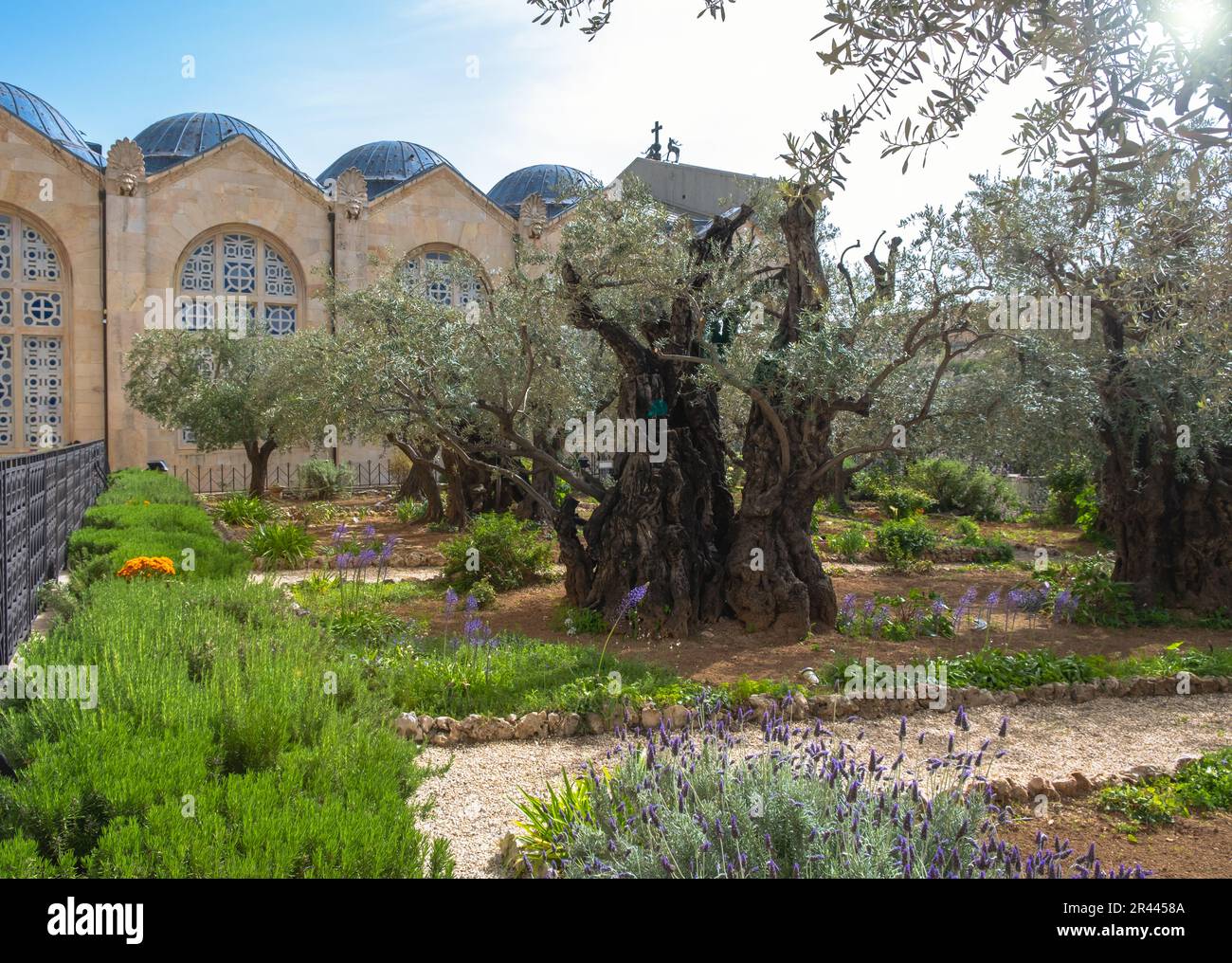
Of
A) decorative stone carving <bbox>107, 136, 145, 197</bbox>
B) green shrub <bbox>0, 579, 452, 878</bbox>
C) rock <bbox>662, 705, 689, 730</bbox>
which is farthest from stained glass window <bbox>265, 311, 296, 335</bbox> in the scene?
rock <bbox>662, 705, 689, 730</bbox>

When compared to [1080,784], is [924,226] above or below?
above

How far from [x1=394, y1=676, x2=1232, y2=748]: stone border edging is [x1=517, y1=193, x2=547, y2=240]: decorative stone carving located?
81.7 ft

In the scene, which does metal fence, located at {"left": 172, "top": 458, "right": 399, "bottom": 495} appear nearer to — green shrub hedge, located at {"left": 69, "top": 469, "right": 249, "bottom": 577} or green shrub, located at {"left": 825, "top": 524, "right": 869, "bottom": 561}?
green shrub hedge, located at {"left": 69, "top": 469, "right": 249, "bottom": 577}

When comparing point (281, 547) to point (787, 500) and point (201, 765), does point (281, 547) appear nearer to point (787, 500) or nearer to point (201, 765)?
point (787, 500)

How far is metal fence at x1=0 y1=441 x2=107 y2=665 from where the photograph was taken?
677 cm

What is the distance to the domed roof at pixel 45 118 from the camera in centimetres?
2702

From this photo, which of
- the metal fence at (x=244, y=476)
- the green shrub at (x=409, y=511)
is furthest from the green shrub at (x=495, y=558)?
the metal fence at (x=244, y=476)

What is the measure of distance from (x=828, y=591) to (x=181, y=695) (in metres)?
6.87

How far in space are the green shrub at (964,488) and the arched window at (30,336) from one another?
74.9 feet
